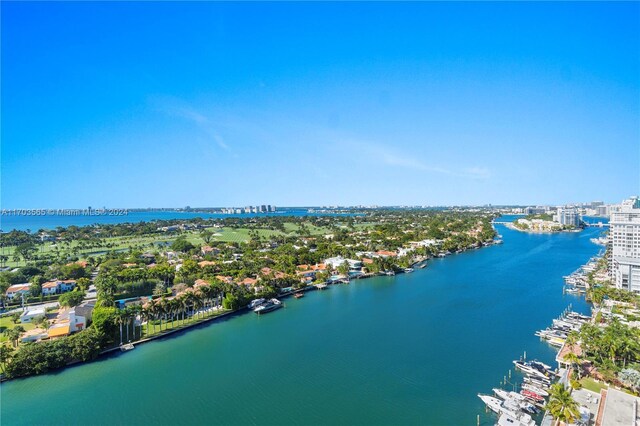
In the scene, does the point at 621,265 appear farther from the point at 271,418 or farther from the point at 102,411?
the point at 102,411

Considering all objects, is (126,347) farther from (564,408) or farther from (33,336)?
(564,408)

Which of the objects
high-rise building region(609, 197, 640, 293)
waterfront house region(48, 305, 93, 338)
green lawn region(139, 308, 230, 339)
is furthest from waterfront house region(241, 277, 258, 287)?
high-rise building region(609, 197, 640, 293)

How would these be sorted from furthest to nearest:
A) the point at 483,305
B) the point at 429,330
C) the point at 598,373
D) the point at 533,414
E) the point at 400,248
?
1. the point at 400,248
2. the point at 483,305
3. the point at 429,330
4. the point at 598,373
5. the point at 533,414

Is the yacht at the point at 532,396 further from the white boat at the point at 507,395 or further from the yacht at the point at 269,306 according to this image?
the yacht at the point at 269,306

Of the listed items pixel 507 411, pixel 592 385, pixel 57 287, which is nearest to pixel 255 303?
pixel 507 411

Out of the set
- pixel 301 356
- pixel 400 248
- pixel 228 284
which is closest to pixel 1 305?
pixel 228 284
